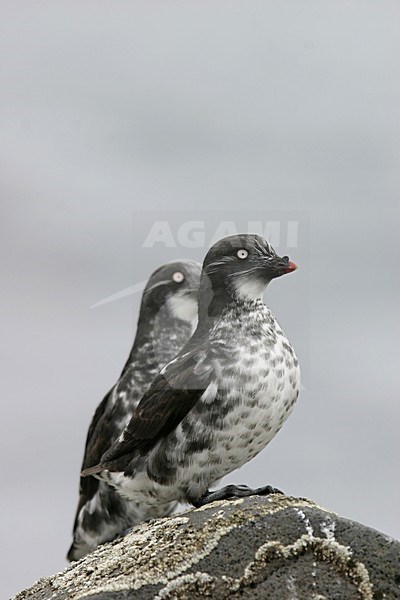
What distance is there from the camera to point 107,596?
4.94 metres

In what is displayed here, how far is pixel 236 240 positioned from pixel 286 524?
1311 mm

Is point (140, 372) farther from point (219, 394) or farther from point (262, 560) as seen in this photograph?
point (262, 560)

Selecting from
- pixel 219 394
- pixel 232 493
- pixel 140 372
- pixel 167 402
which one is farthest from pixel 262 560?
pixel 140 372

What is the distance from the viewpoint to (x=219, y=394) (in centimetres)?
519

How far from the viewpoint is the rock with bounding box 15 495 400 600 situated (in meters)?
4.84

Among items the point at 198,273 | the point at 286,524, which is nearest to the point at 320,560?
the point at 286,524

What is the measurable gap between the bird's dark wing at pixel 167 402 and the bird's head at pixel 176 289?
0.79 metres

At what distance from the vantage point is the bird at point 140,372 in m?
6.28

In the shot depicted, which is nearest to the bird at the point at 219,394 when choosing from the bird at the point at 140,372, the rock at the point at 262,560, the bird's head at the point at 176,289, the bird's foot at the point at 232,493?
the bird's foot at the point at 232,493

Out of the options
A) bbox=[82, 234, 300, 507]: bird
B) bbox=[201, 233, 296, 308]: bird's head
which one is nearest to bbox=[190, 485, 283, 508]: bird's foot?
bbox=[82, 234, 300, 507]: bird

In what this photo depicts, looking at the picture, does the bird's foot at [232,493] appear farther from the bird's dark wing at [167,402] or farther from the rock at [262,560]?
the bird's dark wing at [167,402]

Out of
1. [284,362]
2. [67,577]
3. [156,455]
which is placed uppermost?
[284,362]

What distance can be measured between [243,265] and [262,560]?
133 cm

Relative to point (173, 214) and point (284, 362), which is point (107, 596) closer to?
point (284, 362)
